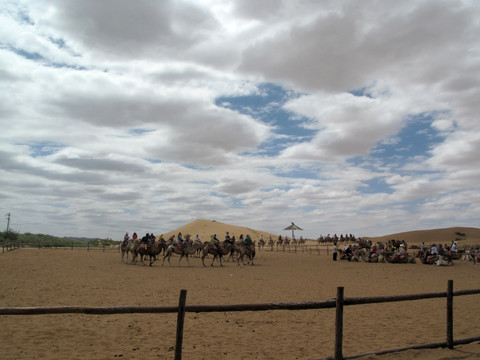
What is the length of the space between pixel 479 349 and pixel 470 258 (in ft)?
107

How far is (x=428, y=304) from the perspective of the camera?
12703mm

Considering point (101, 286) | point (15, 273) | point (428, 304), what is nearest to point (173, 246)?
point (15, 273)

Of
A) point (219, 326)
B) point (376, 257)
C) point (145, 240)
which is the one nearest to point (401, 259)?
point (376, 257)

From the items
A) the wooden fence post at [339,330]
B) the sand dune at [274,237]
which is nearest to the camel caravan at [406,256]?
the wooden fence post at [339,330]

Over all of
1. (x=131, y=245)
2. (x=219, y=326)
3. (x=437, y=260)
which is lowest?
(x=219, y=326)

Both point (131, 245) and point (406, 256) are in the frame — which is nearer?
point (131, 245)

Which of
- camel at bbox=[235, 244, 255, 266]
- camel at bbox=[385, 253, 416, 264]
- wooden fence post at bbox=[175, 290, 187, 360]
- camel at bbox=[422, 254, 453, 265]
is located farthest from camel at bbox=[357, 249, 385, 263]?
wooden fence post at bbox=[175, 290, 187, 360]

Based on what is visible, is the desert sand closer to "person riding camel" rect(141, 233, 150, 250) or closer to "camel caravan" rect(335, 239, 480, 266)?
"person riding camel" rect(141, 233, 150, 250)

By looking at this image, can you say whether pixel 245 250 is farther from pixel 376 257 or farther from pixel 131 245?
pixel 376 257

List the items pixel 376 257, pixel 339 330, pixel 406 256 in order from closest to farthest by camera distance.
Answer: pixel 339 330 < pixel 406 256 < pixel 376 257

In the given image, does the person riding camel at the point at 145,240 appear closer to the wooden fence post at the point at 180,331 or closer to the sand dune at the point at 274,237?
the wooden fence post at the point at 180,331

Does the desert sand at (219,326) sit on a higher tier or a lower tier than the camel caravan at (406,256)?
lower

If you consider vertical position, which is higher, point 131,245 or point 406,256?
point 406,256

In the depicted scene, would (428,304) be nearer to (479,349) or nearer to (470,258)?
(479,349)
